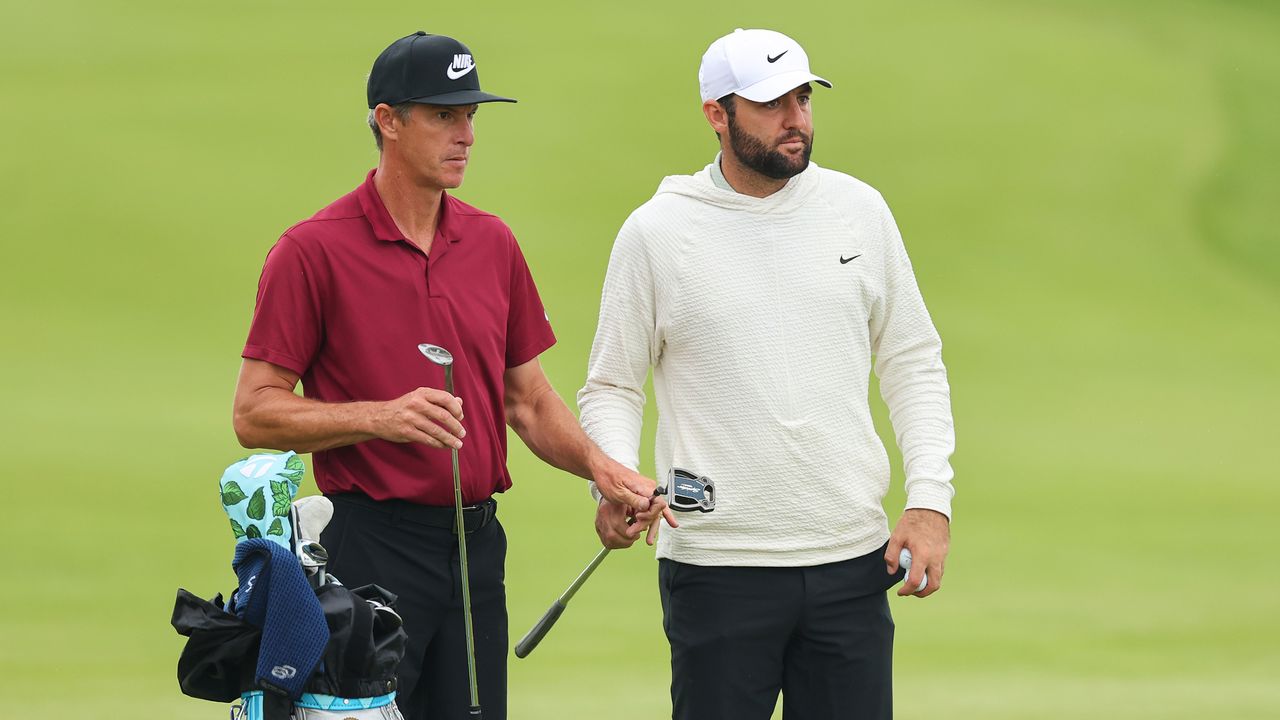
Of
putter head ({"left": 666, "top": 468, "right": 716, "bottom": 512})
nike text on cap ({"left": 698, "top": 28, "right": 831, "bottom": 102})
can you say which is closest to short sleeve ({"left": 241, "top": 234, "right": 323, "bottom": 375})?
putter head ({"left": 666, "top": 468, "right": 716, "bottom": 512})

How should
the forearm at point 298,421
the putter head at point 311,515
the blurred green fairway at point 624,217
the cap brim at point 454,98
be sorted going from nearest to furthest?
the putter head at point 311,515, the forearm at point 298,421, the cap brim at point 454,98, the blurred green fairway at point 624,217

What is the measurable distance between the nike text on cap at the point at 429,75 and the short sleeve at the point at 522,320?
286 mm

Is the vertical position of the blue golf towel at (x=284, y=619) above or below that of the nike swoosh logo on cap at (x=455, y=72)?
below

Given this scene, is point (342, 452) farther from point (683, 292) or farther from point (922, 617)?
point (922, 617)

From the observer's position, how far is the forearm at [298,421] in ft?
9.14

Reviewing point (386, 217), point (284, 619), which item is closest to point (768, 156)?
point (386, 217)

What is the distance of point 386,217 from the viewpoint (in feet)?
9.75

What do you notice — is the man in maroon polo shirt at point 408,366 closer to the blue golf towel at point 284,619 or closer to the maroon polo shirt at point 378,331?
the maroon polo shirt at point 378,331

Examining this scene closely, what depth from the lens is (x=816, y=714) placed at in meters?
3.11

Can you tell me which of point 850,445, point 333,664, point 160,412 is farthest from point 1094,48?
point 333,664

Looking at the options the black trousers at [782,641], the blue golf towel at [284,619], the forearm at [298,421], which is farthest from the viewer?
the black trousers at [782,641]

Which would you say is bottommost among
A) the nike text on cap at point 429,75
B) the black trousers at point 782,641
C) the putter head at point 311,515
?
the black trousers at point 782,641

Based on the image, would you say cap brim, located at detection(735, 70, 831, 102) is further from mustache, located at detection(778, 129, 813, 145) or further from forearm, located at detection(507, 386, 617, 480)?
forearm, located at detection(507, 386, 617, 480)

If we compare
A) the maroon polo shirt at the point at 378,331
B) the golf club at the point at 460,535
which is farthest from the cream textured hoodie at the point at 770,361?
the golf club at the point at 460,535
